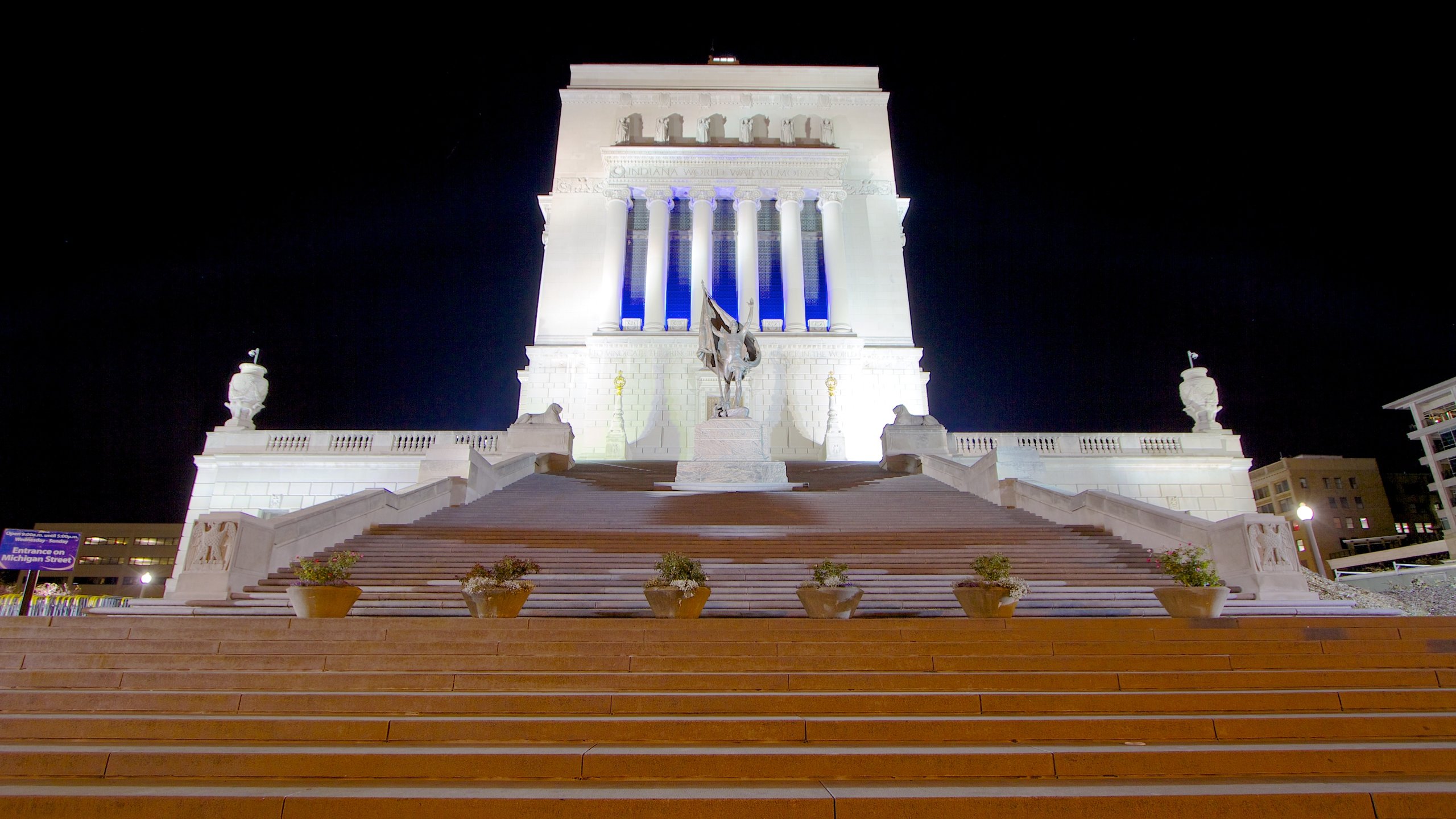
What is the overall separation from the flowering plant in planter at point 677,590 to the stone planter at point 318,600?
3642 mm

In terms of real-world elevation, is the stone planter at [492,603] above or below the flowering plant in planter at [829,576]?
below

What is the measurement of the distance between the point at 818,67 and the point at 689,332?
21827 mm

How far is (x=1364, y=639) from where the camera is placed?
305 inches

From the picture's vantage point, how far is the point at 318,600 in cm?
910

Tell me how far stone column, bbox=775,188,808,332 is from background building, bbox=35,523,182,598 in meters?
87.7

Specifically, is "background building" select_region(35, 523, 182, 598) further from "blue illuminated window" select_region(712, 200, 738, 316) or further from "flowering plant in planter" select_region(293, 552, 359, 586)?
"flowering plant in planter" select_region(293, 552, 359, 586)

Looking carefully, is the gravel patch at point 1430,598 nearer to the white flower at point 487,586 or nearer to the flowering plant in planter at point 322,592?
the white flower at point 487,586

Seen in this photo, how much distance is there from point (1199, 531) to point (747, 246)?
3149cm

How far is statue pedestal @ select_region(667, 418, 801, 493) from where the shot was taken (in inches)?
919

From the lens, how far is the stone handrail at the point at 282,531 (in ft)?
37.1

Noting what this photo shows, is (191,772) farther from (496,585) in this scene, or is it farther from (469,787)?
(496,585)

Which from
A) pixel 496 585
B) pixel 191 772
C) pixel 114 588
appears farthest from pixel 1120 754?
pixel 114 588

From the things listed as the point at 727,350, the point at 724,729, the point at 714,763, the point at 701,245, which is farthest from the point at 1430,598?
the point at 701,245

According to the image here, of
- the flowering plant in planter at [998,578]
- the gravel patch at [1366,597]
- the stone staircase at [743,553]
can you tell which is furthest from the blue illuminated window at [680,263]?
the flowering plant in planter at [998,578]
